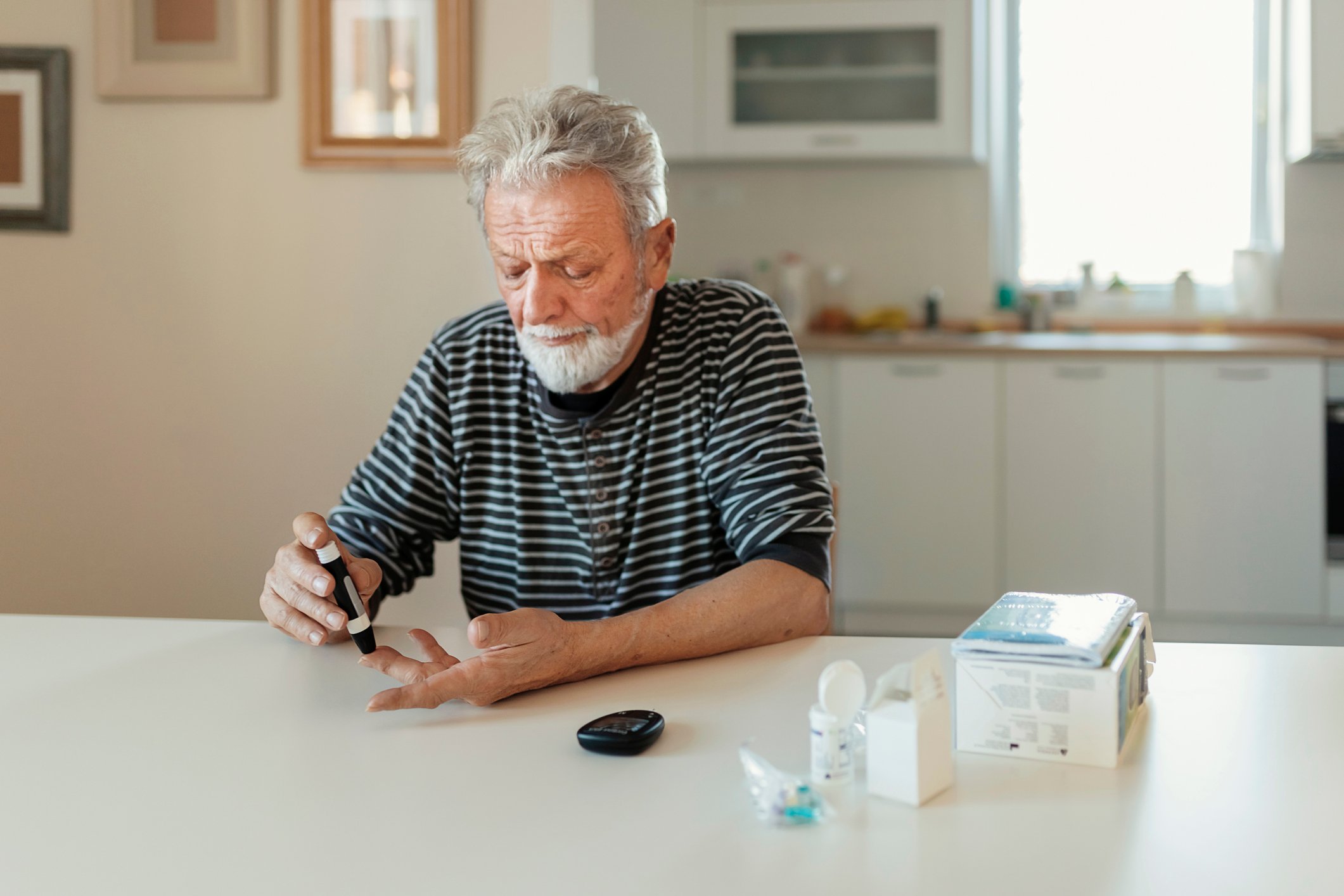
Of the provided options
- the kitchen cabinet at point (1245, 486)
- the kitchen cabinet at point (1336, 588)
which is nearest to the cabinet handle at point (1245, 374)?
the kitchen cabinet at point (1245, 486)

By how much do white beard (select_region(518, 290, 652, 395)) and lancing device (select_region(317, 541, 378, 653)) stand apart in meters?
0.39

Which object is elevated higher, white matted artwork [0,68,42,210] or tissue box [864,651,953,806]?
white matted artwork [0,68,42,210]

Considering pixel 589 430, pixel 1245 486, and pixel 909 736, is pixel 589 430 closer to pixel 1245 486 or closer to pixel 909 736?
pixel 909 736

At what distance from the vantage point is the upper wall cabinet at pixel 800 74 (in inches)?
155

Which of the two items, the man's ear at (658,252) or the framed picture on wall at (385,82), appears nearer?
the man's ear at (658,252)

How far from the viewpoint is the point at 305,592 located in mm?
1322

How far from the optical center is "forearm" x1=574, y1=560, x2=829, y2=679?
47.9 inches

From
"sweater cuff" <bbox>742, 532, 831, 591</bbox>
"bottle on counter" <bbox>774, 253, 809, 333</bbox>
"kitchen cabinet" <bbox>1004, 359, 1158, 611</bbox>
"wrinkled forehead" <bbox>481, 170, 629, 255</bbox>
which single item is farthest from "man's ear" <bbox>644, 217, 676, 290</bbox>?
"bottle on counter" <bbox>774, 253, 809, 333</bbox>

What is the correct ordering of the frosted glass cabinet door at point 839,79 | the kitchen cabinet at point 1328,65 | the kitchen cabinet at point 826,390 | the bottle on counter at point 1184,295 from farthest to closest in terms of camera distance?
the bottle on counter at point 1184,295 → the frosted glass cabinet door at point 839,79 → the kitchen cabinet at point 826,390 → the kitchen cabinet at point 1328,65

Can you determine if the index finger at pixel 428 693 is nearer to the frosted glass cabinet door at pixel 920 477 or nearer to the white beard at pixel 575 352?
the white beard at pixel 575 352

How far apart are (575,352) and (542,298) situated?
8 cm

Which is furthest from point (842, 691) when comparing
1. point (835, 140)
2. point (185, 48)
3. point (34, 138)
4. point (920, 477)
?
point (835, 140)

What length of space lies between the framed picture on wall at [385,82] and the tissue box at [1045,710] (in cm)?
182

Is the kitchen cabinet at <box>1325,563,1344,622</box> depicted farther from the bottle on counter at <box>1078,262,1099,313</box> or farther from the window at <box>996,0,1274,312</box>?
the bottle on counter at <box>1078,262,1099,313</box>
